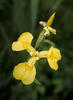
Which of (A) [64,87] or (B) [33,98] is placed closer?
(B) [33,98]

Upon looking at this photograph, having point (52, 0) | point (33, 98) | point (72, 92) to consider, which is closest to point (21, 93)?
point (33, 98)

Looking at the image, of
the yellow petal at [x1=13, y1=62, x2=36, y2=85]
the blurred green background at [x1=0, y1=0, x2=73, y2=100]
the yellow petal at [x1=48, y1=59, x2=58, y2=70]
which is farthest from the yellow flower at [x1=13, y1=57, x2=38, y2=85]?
the blurred green background at [x1=0, y1=0, x2=73, y2=100]

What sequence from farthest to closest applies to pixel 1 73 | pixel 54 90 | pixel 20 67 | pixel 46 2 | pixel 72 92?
pixel 46 2
pixel 72 92
pixel 54 90
pixel 1 73
pixel 20 67

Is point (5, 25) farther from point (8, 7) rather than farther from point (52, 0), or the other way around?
point (52, 0)

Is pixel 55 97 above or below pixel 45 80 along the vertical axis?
below

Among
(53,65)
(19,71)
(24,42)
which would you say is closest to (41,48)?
(24,42)

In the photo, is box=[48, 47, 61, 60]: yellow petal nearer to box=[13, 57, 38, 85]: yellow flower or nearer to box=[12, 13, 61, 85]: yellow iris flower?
box=[12, 13, 61, 85]: yellow iris flower

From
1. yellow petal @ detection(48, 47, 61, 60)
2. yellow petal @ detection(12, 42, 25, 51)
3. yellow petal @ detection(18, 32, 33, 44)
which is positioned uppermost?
yellow petal @ detection(18, 32, 33, 44)

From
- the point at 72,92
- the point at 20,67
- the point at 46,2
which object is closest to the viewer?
the point at 20,67
